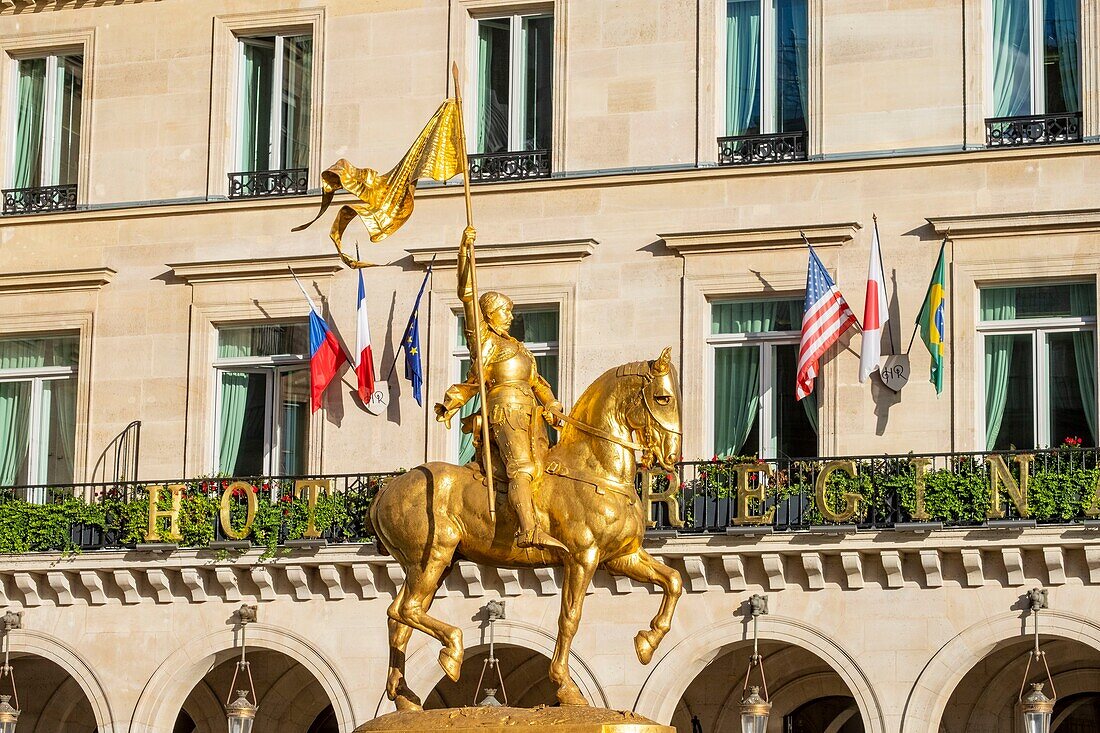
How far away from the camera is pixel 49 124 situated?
32.0 meters

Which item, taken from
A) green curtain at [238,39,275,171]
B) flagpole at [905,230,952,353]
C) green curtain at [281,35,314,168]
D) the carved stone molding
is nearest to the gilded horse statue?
the carved stone molding

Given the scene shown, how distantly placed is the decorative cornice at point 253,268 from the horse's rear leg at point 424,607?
1268 centimetres

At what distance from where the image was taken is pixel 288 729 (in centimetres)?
3109

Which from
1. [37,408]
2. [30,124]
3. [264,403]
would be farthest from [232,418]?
[30,124]

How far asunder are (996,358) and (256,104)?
10.1 meters

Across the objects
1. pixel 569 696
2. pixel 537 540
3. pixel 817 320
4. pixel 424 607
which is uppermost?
pixel 817 320

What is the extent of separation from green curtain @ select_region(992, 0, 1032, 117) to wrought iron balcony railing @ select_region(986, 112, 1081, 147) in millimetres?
175

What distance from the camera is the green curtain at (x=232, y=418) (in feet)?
99.1

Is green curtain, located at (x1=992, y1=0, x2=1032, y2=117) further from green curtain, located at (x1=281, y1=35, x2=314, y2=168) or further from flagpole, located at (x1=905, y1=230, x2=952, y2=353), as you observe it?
green curtain, located at (x1=281, y1=35, x2=314, y2=168)

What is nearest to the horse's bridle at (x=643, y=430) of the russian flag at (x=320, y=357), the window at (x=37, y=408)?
the russian flag at (x=320, y=357)

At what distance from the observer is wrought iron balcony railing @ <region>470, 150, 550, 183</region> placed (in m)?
29.4

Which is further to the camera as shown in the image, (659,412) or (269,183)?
(269,183)

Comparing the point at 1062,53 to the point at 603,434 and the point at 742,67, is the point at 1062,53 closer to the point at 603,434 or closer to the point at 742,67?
the point at 742,67

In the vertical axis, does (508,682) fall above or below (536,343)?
below
